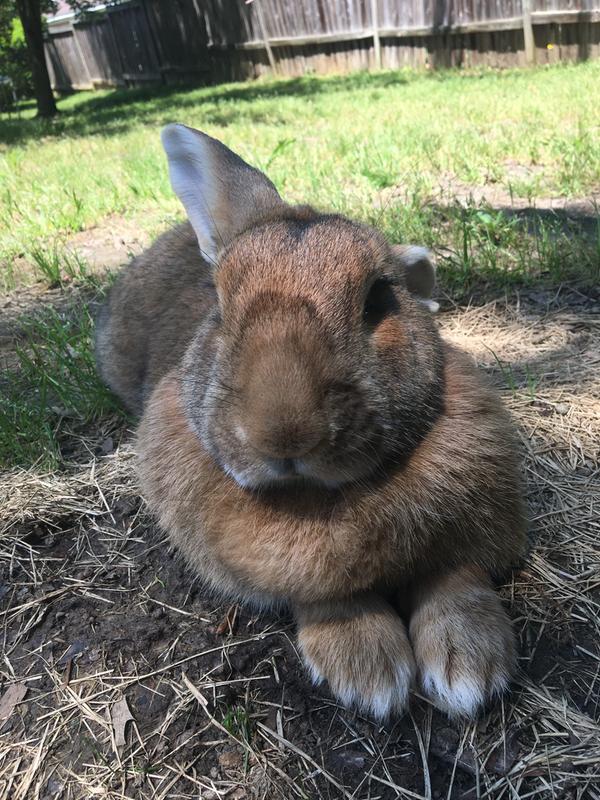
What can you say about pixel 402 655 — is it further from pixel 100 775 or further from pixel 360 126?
pixel 360 126

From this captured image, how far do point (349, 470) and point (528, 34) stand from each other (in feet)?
47.5

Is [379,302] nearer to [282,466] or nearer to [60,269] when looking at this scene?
[282,466]

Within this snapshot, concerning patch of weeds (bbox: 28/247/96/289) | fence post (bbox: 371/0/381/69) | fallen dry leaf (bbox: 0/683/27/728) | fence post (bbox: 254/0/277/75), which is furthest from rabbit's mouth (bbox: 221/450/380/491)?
fence post (bbox: 254/0/277/75)

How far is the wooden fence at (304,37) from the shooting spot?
13.2 metres

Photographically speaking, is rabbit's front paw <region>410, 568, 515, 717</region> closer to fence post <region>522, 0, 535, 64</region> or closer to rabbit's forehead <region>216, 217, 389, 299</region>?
rabbit's forehead <region>216, 217, 389, 299</region>

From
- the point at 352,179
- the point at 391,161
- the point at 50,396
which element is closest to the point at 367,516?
the point at 50,396

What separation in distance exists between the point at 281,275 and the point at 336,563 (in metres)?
0.73

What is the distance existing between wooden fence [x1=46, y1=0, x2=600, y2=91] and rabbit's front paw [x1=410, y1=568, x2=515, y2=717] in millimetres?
13394

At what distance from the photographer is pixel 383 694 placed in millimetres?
1623

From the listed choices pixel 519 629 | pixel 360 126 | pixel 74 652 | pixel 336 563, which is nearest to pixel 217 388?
pixel 336 563

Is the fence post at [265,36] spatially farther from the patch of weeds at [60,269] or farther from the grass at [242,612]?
the patch of weeds at [60,269]

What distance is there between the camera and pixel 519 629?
1.85m

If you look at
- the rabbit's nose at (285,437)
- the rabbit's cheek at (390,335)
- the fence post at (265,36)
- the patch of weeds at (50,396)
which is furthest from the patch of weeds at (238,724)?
the fence post at (265,36)

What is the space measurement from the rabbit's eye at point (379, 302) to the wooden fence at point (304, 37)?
13.0 m
